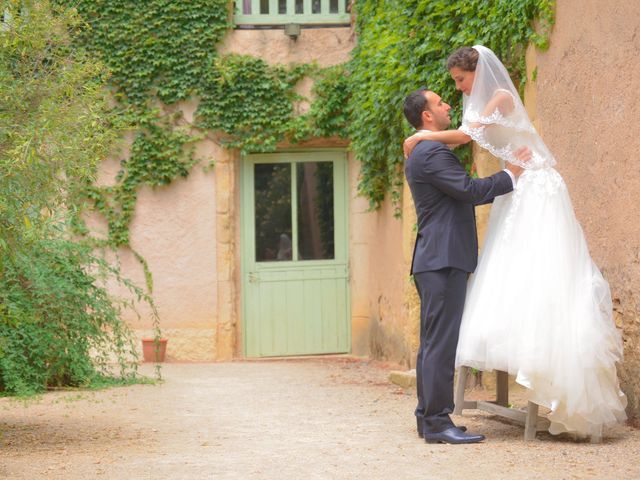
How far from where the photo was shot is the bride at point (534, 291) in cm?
446

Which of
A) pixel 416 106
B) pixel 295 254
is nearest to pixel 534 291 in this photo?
pixel 416 106

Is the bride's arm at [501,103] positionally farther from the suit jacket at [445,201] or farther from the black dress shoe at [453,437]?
the black dress shoe at [453,437]

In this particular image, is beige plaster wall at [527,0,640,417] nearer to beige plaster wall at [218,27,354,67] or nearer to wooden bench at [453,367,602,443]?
wooden bench at [453,367,602,443]

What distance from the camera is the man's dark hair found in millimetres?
4914

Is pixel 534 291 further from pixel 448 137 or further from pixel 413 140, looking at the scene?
pixel 413 140

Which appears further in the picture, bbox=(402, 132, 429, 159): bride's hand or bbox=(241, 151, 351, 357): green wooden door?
bbox=(241, 151, 351, 357): green wooden door

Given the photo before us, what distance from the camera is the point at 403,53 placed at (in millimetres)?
8375

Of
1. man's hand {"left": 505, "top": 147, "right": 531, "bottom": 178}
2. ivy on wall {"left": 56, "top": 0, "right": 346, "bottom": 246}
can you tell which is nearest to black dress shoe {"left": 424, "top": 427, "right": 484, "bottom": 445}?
man's hand {"left": 505, "top": 147, "right": 531, "bottom": 178}

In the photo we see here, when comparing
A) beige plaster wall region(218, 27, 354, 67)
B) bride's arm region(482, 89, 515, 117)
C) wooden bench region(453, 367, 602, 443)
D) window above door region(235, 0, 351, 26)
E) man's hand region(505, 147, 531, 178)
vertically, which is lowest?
wooden bench region(453, 367, 602, 443)

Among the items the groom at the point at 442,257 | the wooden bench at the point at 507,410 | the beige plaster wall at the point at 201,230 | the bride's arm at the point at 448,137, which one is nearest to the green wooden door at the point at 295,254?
the beige plaster wall at the point at 201,230

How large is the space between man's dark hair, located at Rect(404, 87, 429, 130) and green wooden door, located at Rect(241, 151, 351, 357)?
6.60 metres

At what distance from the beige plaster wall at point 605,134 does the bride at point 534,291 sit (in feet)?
1.55

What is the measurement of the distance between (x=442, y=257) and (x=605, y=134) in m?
1.22

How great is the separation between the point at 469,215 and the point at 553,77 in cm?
154
